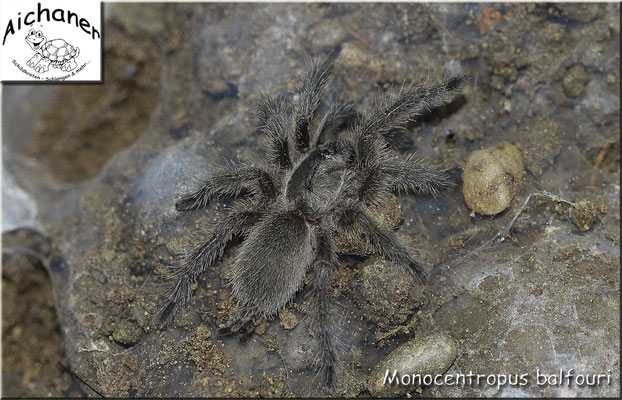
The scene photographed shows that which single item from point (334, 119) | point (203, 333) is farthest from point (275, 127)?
point (203, 333)

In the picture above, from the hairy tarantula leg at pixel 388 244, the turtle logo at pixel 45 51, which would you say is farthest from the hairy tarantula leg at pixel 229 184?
the turtle logo at pixel 45 51

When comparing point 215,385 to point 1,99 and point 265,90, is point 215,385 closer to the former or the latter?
point 265,90

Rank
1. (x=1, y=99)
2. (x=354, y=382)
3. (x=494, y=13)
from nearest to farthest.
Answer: (x=354, y=382) → (x=494, y=13) → (x=1, y=99)

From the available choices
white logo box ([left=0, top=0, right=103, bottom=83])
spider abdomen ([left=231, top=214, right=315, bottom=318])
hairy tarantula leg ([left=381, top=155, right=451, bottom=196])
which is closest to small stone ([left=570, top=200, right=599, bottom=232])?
hairy tarantula leg ([left=381, top=155, right=451, bottom=196])

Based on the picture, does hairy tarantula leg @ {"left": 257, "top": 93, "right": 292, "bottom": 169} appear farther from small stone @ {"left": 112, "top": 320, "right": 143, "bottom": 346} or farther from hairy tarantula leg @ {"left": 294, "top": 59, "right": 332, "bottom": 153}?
small stone @ {"left": 112, "top": 320, "right": 143, "bottom": 346}

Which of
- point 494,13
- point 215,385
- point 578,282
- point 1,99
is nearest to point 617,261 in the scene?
point 578,282

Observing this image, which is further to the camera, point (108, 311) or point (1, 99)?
point (1, 99)
